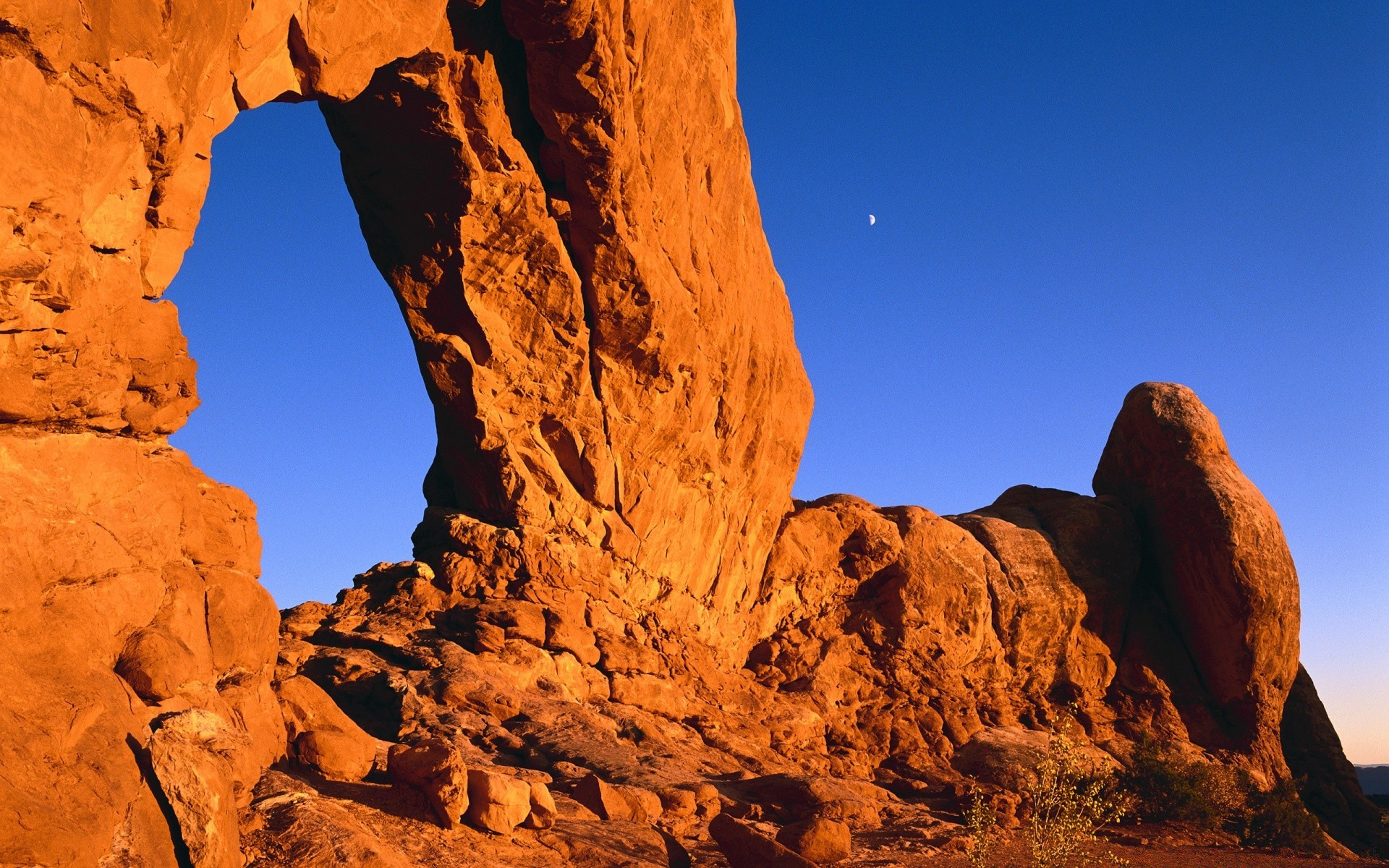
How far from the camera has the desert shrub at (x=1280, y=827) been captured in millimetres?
18578

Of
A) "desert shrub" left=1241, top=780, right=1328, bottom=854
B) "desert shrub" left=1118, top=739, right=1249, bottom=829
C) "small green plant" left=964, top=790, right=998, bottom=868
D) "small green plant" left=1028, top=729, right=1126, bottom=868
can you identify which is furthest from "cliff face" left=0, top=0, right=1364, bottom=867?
"desert shrub" left=1241, top=780, right=1328, bottom=854

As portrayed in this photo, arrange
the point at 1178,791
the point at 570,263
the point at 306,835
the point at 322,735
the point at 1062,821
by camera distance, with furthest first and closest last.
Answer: the point at 1178,791, the point at 570,263, the point at 1062,821, the point at 322,735, the point at 306,835

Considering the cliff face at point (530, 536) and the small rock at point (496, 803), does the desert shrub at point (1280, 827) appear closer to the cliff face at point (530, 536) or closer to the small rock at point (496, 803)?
the cliff face at point (530, 536)

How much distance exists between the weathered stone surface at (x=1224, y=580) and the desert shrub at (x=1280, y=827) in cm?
420

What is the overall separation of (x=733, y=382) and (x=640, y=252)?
424 centimetres

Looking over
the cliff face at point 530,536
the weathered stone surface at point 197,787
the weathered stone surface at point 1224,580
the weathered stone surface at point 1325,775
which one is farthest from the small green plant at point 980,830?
the weathered stone surface at point 1325,775

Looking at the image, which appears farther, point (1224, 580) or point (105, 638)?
point (1224, 580)

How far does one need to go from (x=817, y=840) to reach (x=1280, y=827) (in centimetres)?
1247

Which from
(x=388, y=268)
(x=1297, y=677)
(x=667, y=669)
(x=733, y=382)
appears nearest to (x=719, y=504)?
(x=733, y=382)

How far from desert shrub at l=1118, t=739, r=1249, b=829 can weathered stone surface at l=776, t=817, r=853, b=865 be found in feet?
31.9

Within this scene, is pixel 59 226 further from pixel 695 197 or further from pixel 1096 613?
pixel 1096 613

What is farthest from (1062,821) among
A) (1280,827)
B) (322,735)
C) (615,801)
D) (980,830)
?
(1280,827)

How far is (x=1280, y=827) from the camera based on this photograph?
18.8 m

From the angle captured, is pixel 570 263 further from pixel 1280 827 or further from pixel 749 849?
pixel 1280 827
